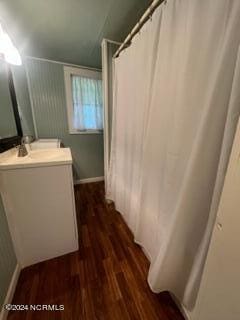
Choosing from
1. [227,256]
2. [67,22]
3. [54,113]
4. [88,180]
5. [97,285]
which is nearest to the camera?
[227,256]

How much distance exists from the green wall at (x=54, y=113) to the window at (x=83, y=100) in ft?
0.33

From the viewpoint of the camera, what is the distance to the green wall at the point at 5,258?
922 millimetres

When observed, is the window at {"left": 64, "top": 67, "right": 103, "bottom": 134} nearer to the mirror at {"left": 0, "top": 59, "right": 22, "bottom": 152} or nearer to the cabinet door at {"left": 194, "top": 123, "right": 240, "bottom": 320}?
the mirror at {"left": 0, "top": 59, "right": 22, "bottom": 152}

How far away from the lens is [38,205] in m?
1.15

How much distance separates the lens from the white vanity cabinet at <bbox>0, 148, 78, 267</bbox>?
3.46 ft

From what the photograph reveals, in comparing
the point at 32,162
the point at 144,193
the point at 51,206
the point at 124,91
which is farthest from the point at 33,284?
the point at 124,91

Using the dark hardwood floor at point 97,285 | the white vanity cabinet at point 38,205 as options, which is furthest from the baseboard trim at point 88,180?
the white vanity cabinet at point 38,205

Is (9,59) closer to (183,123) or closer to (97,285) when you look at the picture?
(183,123)

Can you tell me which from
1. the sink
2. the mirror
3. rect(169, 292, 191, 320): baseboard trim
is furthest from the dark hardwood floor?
the mirror

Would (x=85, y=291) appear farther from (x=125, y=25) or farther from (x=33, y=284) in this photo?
(x=125, y=25)

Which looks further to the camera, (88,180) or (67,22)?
(88,180)

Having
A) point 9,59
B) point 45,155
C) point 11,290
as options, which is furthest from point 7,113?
point 11,290

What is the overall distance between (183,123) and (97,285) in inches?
52.6

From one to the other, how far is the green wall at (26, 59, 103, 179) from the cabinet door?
2.60m
